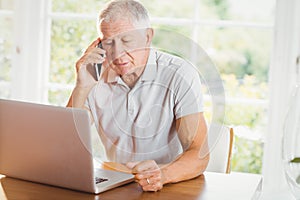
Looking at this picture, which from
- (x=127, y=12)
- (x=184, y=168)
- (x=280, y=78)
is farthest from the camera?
(x=280, y=78)

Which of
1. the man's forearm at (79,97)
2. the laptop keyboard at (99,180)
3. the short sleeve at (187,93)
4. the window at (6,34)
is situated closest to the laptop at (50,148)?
the laptop keyboard at (99,180)

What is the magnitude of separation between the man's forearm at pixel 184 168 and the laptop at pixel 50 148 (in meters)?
0.11

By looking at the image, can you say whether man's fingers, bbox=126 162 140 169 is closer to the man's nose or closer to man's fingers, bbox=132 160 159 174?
man's fingers, bbox=132 160 159 174

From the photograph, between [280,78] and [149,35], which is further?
[280,78]

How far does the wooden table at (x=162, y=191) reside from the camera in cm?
157

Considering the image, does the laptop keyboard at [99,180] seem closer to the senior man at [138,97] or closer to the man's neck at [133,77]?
the senior man at [138,97]

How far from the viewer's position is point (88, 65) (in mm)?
1683

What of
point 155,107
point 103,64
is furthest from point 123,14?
point 155,107

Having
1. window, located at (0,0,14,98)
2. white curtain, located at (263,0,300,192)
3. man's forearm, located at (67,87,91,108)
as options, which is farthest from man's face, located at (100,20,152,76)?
window, located at (0,0,14,98)

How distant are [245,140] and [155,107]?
5.72 feet

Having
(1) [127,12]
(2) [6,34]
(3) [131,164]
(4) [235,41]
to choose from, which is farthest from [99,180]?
(2) [6,34]

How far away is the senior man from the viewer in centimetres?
163

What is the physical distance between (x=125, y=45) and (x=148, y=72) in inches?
3.9

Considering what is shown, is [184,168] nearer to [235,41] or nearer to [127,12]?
[127,12]
